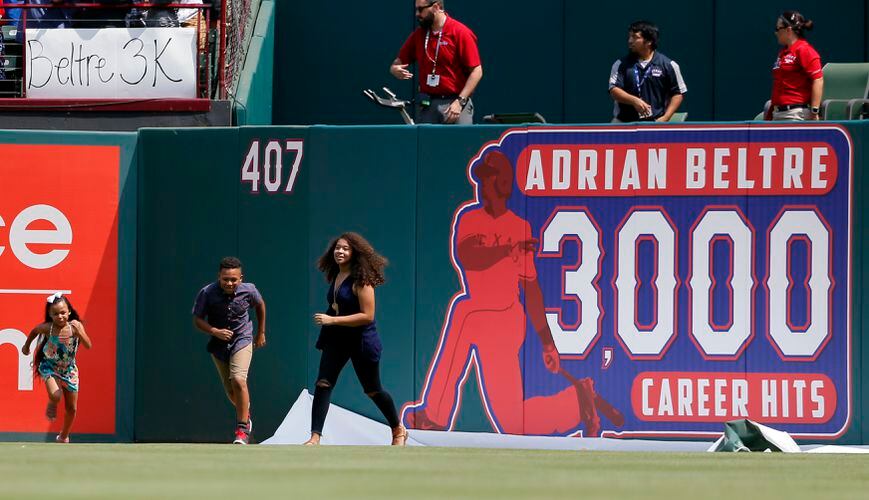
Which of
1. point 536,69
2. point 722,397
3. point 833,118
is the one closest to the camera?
point 722,397

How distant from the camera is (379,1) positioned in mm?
18375

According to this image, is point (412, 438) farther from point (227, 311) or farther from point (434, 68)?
point (434, 68)

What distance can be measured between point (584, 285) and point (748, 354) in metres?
1.53

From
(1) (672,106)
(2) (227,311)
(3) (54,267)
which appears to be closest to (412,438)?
(2) (227,311)

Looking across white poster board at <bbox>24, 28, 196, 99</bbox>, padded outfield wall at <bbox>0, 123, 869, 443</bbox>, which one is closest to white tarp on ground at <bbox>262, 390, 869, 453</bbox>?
padded outfield wall at <bbox>0, 123, 869, 443</bbox>

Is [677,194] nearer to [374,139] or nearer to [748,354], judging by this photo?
[748,354]

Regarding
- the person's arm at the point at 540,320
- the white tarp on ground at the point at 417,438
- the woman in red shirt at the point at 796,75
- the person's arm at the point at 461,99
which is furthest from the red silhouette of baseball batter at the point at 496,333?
the woman in red shirt at the point at 796,75

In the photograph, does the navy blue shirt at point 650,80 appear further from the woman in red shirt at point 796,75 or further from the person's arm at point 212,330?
the person's arm at point 212,330

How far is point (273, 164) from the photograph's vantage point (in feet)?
43.1

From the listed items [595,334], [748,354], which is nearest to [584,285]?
[595,334]

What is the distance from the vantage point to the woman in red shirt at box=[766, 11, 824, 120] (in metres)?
13.3

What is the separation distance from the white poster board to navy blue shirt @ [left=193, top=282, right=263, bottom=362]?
2.92 metres

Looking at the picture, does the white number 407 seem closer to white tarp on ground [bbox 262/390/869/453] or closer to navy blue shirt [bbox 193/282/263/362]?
navy blue shirt [bbox 193/282/263/362]

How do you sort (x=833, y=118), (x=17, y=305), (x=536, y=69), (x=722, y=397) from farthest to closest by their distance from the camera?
(x=536, y=69), (x=833, y=118), (x=17, y=305), (x=722, y=397)
